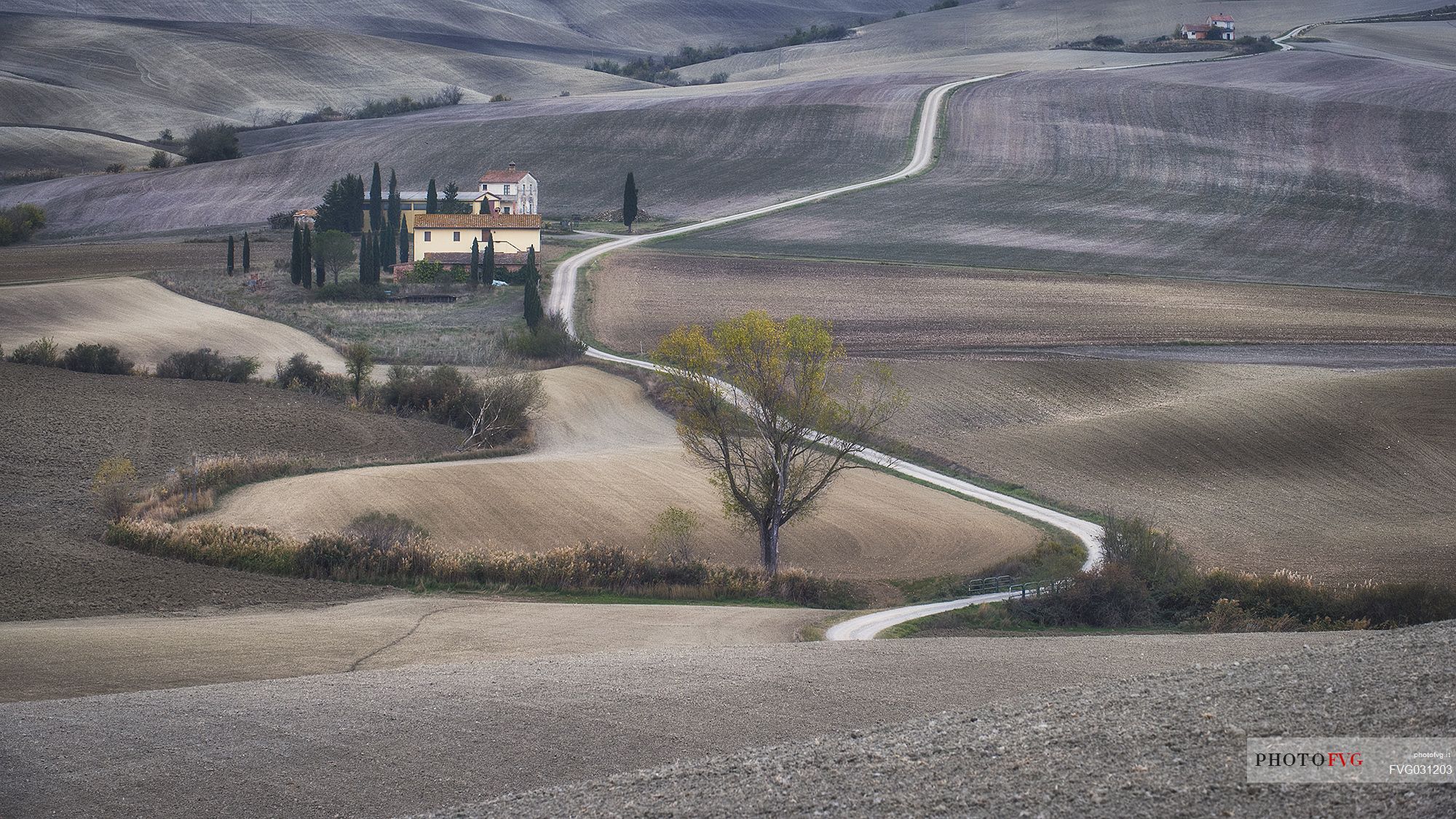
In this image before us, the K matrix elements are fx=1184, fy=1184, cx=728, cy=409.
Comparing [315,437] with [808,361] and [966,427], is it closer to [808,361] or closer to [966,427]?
[808,361]

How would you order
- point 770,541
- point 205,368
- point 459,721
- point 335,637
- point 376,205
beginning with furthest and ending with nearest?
point 376,205 → point 205,368 → point 770,541 → point 335,637 → point 459,721

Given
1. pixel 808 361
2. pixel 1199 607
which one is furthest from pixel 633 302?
pixel 1199 607

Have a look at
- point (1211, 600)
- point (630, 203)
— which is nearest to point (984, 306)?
point (630, 203)

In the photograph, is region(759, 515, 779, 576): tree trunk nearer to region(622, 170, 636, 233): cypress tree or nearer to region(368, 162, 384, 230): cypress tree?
region(622, 170, 636, 233): cypress tree

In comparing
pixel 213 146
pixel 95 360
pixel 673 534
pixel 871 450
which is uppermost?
pixel 213 146

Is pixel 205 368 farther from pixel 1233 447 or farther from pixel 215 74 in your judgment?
pixel 215 74

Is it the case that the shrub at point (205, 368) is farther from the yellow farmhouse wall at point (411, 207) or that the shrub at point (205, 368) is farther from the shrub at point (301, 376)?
the yellow farmhouse wall at point (411, 207)
